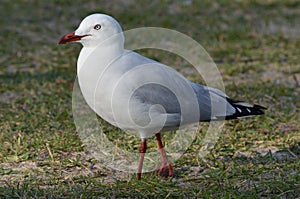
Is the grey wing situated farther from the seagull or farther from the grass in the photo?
the grass

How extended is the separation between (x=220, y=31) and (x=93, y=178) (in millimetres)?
4035

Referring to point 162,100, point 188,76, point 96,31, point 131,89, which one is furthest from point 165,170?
point 188,76

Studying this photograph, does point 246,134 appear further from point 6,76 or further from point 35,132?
point 6,76

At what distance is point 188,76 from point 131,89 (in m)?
2.53

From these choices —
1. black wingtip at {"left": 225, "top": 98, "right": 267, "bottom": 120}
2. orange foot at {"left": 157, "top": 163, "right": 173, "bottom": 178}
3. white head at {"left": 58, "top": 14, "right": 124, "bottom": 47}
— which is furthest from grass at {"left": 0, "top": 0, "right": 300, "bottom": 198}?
white head at {"left": 58, "top": 14, "right": 124, "bottom": 47}

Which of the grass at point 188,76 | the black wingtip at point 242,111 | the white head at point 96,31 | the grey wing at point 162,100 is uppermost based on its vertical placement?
the white head at point 96,31

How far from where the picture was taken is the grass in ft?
11.8

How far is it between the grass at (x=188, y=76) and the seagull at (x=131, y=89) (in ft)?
1.08

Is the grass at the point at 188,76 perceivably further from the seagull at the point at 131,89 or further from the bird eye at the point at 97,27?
the bird eye at the point at 97,27

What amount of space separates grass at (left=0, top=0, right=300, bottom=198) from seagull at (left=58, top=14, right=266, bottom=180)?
13.0 inches

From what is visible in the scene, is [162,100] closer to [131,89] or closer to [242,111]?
[131,89]

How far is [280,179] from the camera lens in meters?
3.65

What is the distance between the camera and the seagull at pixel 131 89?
3.55m

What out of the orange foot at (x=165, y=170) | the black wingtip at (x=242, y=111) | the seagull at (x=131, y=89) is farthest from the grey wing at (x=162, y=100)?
the black wingtip at (x=242, y=111)
